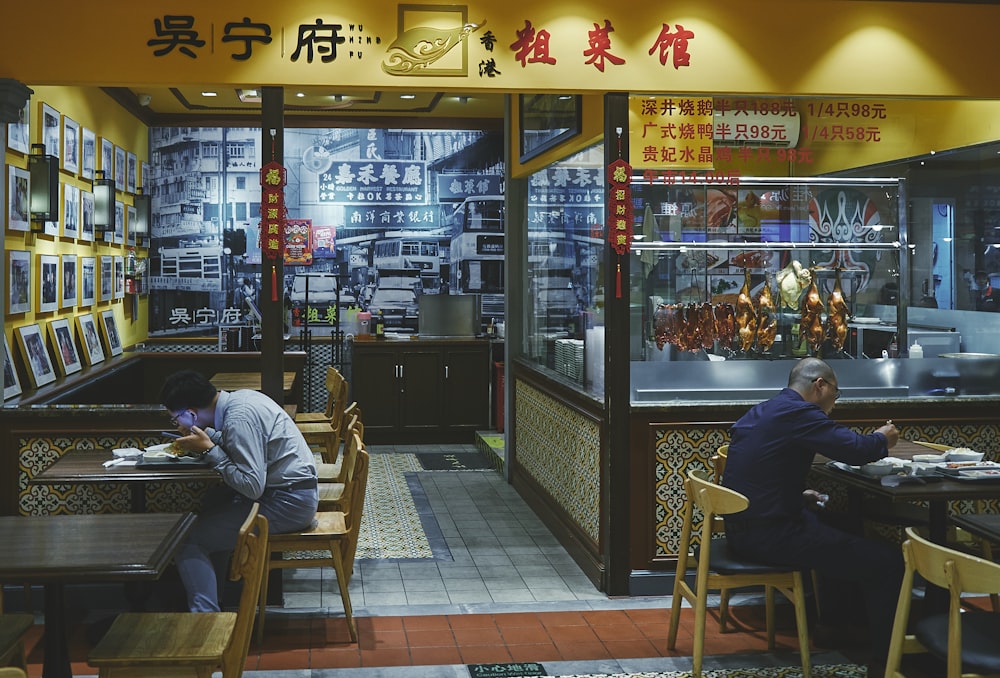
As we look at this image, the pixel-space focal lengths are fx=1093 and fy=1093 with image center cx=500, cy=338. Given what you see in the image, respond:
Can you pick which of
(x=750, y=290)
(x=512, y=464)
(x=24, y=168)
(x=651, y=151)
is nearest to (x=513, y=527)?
(x=512, y=464)

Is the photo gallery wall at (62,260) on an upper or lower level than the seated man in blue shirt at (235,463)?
upper

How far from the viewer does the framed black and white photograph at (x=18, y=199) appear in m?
6.08

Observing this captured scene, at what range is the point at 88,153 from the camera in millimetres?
7883

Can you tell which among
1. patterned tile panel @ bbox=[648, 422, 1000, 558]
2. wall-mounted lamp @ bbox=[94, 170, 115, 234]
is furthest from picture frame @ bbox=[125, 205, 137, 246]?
patterned tile panel @ bbox=[648, 422, 1000, 558]

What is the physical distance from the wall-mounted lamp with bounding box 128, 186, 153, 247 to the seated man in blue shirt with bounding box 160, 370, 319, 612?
5.54 meters

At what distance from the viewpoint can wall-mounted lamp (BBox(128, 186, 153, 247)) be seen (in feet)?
31.6

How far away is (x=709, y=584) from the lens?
4266mm

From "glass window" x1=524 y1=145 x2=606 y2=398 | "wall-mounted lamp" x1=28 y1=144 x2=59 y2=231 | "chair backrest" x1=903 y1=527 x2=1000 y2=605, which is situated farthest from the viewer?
"wall-mounted lamp" x1=28 y1=144 x2=59 y2=231

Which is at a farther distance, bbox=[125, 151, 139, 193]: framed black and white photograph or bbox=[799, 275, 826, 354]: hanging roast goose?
bbox=[125, 151, 139, 193]: framed black and white photograph

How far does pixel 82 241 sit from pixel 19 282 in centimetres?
155

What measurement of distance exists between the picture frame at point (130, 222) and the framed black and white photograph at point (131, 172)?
0.52ft

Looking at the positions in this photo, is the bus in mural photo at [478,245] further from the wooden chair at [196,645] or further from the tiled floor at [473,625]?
the wooden chair at [196,645]

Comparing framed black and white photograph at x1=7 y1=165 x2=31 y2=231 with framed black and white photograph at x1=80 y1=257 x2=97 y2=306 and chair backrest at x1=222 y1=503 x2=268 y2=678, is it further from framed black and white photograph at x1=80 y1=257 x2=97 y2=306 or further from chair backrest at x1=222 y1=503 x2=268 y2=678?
chair backrest at x1=222 y1=503 x2=268 y2=678

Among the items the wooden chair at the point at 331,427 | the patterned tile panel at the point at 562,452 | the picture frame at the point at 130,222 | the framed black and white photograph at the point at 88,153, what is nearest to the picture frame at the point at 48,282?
the framed black and white photograph at the point at 88,153
